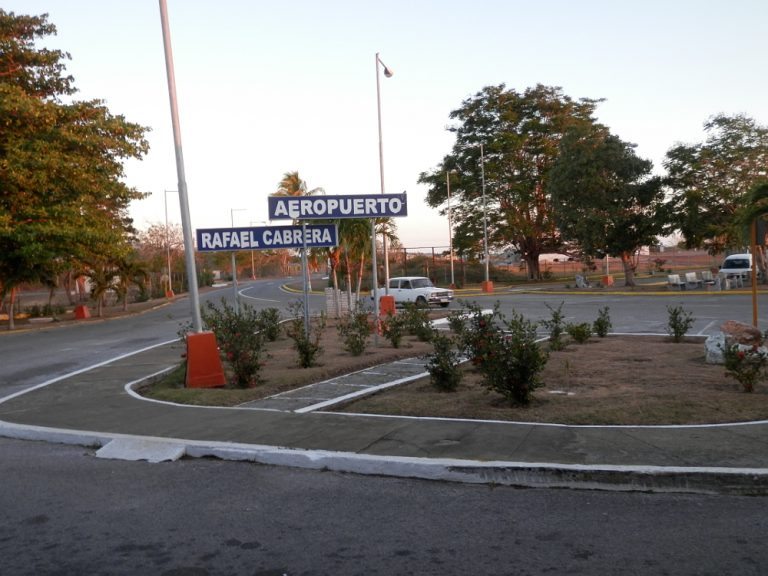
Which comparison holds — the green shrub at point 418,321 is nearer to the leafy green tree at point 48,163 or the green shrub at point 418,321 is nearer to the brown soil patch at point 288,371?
the brown soil patch at point 288,371

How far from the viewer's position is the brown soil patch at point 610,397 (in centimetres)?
766

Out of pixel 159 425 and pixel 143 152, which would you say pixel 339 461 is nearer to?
pixel 159 425

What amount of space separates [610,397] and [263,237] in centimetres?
811

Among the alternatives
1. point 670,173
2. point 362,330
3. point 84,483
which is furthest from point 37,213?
point 670,173

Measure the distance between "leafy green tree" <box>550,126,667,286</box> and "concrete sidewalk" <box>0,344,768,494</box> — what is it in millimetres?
30267

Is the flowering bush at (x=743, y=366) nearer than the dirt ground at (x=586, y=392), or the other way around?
the dirt ground at (x=586, y=392)

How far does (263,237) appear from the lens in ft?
47.4

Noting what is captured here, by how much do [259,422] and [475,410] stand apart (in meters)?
2.47

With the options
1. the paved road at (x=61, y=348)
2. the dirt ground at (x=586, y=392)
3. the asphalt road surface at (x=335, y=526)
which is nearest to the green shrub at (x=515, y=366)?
the dirt ground at (x=586, y=392)

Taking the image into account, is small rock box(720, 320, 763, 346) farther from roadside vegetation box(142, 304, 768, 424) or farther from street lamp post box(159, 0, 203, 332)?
street lamp post box(159, 0, 203, 332)

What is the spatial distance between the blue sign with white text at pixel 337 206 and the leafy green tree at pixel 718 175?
23456mm

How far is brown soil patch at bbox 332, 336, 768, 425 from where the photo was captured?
7.66 m

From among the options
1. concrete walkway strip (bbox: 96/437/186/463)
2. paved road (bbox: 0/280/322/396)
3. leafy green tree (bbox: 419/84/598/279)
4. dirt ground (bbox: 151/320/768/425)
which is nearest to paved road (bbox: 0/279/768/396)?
paved road (bbox: 0/280/322/396)

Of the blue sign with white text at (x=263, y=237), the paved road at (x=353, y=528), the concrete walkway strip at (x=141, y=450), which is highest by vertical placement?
the blue sign with white text at (x=263, y=237)
